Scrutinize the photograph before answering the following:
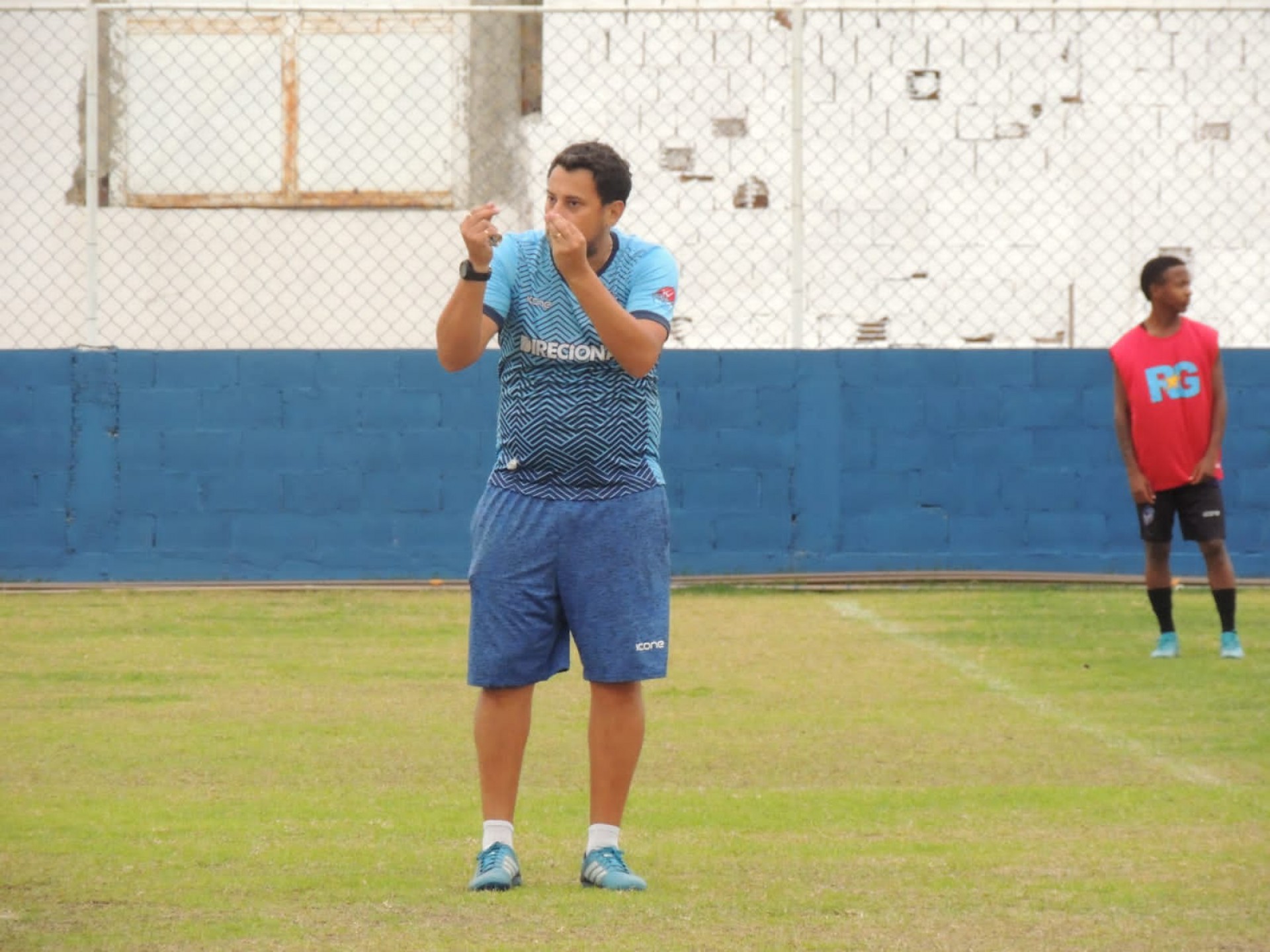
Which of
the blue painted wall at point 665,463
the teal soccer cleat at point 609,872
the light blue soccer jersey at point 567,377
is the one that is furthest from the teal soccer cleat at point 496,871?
the blue painted wall at point 665,463

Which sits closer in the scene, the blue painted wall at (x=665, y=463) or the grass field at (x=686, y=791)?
the grass field at (x=686, y=791)

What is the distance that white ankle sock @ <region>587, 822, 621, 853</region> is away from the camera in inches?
194

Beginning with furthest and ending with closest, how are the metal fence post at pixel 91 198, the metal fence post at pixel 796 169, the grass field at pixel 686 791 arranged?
the metal fence post at pixel 796 169 → the metal fence post at pixel 91 198 → the grass field at pixel 686 791

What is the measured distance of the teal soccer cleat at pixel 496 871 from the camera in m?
4.84

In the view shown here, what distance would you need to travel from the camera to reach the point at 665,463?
1213cm

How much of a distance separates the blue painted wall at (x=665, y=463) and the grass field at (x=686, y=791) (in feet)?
4.87

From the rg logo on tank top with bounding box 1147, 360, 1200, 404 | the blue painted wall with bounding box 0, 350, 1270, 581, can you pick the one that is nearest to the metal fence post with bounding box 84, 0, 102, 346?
the blue painted wall with bounding box 0, 350, 1270, 581

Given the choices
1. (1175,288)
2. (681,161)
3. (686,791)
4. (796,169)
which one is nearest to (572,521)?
(686,791)

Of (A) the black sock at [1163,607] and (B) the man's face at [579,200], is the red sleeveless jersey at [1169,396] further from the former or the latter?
(B) the man's face at [579,200]

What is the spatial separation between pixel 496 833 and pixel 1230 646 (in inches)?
204

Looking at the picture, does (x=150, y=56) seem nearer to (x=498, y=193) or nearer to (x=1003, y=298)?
(x=498, y=193)

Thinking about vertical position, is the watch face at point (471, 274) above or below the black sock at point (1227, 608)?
above

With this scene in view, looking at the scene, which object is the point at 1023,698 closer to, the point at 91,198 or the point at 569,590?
the point at 569,590

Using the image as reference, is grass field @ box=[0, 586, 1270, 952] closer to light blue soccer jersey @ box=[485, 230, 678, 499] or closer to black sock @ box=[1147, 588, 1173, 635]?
black sock @ box=[1147, 588, 1173, 635]
